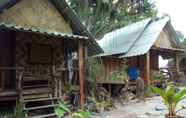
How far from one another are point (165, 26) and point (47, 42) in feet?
31.2

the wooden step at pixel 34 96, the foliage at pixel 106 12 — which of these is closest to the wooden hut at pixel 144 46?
the foliage at pixel 106 12

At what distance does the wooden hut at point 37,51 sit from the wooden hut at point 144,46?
3648 millimetres

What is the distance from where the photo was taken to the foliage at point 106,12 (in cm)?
2084

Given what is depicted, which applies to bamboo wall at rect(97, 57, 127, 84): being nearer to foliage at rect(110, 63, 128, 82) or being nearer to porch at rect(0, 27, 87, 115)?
foliage at rect(110, 63, 128, 82)

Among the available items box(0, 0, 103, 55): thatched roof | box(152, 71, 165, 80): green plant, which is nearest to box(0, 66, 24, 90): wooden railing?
box(0, 0, 103, 55): thatched roof

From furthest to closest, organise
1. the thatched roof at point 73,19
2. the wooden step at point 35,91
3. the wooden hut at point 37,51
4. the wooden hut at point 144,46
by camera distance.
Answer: the wooden hut at point 144,46, the thatched roof at point 73,19, the wooden step at point 35,91, the wooden hut at point 37,51

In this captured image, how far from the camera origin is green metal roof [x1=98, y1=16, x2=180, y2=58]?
49.5 feet

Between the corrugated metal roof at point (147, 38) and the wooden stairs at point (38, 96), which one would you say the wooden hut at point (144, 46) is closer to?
the corrugated metal roof at point (147, 38)

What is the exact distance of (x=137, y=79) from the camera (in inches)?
558

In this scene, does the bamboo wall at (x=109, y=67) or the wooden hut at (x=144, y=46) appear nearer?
the bamboo wall at (x=109, y=67)

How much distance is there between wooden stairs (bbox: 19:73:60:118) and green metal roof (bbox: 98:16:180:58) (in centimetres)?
659

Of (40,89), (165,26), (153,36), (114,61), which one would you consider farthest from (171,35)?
(40,89)

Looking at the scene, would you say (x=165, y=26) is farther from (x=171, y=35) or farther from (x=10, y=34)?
(x=10, y=34)

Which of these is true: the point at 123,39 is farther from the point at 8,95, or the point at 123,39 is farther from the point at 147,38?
the point at 8,95
